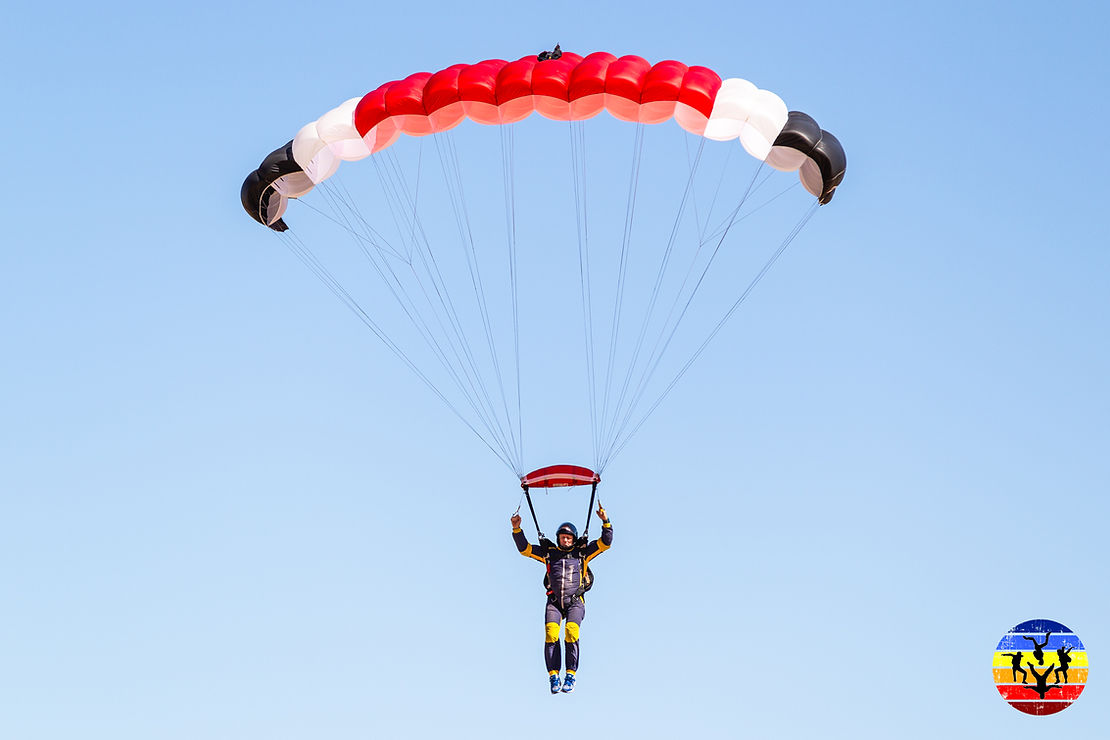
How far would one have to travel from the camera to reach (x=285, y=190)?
18281 millimetres

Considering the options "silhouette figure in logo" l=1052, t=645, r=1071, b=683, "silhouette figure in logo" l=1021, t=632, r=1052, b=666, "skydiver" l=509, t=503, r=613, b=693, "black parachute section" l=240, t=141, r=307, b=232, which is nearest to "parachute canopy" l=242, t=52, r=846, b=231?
"black parachute section" l=240, t=141, r=307, b=232

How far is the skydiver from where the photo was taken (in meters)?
16.4

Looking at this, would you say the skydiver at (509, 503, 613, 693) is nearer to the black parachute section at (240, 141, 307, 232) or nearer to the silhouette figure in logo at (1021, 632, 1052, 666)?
the black parachute section at (240, 141, 307, 232)

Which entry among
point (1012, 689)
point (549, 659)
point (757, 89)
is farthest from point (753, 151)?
point (1012, 689)

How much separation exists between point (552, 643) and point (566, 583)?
0.70 meters

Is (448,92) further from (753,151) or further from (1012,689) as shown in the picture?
(1012,689)

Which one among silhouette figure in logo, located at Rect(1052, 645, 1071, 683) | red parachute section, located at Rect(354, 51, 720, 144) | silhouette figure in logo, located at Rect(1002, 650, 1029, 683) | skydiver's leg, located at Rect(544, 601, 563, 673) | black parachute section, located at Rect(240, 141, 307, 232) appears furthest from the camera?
silhouette figure in logo, located at Rect(1052, 645, 1071, 683)

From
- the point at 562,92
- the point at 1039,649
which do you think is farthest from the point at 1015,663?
the point at 562,92

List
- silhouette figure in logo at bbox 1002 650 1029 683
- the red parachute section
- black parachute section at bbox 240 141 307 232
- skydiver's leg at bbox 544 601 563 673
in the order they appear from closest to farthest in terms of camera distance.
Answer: skydiver's leg at bbox 544 601 563 673 < the red parachute section < black parachute section at bbox 240 141 307 232 < silhouette figure in logo at bbox 1002 650 1029 683

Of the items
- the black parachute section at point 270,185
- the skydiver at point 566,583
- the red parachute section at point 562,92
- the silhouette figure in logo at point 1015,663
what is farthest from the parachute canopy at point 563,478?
the silhouette figure in logo at point 1015,663

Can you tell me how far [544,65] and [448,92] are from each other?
116 centimetres

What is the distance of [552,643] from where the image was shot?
16375mm

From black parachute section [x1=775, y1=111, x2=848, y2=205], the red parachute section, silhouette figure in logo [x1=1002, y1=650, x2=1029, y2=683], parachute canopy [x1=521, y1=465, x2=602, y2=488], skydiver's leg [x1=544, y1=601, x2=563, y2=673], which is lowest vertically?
skydiver's leg [x1=544, y1=601, x2=563, y2=673]

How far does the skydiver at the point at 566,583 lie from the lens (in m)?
16.4
